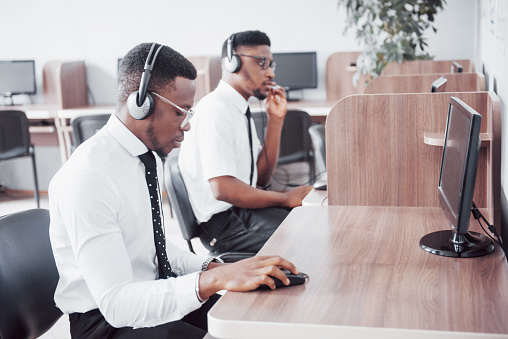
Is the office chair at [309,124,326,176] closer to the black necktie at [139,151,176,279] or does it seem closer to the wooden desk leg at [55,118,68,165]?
the black necktie at [139,151,176,279]

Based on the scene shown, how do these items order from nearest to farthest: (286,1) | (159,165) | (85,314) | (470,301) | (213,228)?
(470,301) → (85,314) → (159,165) → (213,228) → (286,1)

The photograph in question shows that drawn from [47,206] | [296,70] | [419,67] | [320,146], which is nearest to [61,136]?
[47,206]

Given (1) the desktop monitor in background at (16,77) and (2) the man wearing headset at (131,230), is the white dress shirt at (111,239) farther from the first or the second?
(1) the desktop monitor in background at (16,77)

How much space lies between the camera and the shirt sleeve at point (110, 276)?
1.24 m

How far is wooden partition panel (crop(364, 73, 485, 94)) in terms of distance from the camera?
8.39 feet

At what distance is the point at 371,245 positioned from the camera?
143 cm

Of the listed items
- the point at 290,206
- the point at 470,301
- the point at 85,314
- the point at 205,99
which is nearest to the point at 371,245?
the point at 470,301

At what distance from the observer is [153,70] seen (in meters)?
1.43

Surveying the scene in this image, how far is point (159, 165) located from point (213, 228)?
71cm

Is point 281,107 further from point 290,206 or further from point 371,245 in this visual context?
point 371,245

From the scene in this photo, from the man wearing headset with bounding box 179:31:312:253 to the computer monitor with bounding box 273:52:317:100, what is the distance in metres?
2.29

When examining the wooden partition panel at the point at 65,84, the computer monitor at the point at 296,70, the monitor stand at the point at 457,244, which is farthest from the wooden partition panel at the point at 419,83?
the wooden partition panel at the point at 65,84

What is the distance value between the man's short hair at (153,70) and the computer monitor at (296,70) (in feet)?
11.2

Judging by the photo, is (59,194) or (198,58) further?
(198,58)
